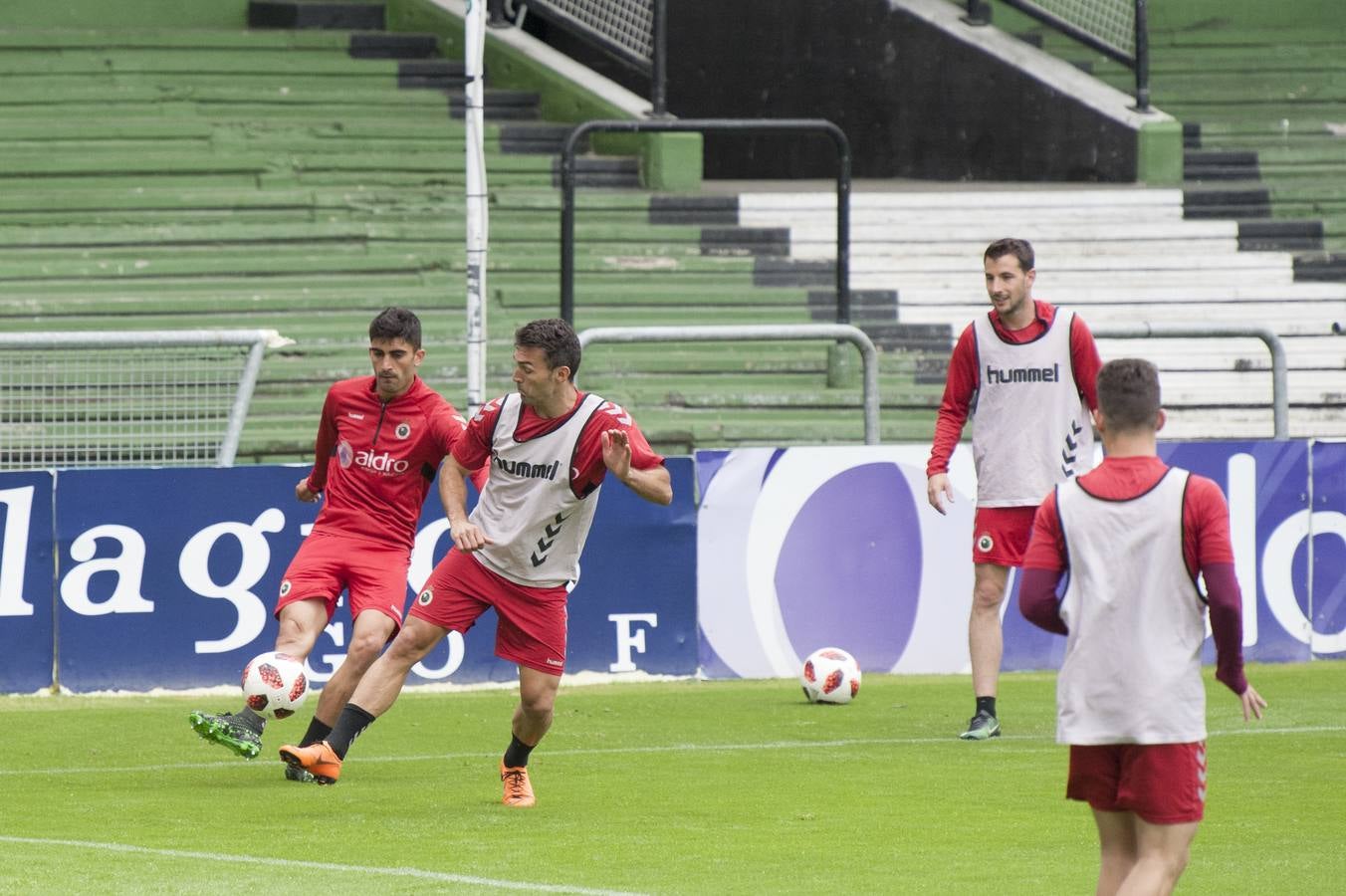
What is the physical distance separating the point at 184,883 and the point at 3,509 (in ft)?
17.2

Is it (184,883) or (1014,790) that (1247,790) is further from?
(184,883)

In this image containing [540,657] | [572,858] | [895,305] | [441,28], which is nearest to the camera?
[572,858]

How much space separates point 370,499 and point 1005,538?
114 inches

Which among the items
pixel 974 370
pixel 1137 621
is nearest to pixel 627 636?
pixel 974 370

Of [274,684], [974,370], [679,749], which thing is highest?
[974,370]

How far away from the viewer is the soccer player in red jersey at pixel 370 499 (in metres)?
8.83

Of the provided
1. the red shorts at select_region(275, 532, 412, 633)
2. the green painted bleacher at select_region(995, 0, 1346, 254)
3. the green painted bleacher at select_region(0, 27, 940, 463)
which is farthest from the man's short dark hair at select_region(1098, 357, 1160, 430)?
the green painted bleacher at select_region(995, 0, 1346, 254)

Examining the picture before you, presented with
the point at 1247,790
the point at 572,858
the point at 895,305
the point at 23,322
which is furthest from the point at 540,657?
the point at 895,305

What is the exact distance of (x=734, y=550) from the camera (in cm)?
1235

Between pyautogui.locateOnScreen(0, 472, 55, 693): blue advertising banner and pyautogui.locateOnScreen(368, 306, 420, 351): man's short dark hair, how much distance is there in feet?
11.0

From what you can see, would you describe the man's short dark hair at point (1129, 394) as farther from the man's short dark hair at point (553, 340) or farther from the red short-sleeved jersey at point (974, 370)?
the red short-sleeved jersey at point (974, 370)

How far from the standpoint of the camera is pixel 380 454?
29.7ft

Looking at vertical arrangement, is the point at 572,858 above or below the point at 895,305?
below

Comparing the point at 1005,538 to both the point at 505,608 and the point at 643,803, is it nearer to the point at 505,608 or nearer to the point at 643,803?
the point at 643,803
